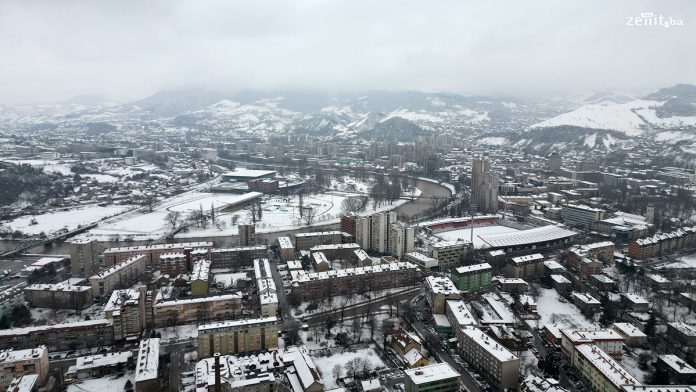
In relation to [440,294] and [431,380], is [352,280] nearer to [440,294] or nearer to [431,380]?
[440,294]

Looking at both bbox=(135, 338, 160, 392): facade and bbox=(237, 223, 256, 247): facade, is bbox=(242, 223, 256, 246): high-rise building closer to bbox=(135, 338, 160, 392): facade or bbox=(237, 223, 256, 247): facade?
bbox=(237, 223, 256, 247): facade

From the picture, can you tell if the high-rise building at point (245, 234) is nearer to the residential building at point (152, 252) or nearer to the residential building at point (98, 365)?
the residential building at point (152, 252)

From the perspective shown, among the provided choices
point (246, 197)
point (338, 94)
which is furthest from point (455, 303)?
point (338, 94)

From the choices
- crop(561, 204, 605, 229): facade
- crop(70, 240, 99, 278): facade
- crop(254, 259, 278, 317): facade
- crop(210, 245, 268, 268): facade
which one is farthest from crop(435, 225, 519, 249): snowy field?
crop(70, 240, 99, 278): facade

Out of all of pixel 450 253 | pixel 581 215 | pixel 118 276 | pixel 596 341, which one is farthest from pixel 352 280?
pixel 581 215

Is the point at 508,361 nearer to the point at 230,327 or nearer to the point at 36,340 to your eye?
the point at 230,327

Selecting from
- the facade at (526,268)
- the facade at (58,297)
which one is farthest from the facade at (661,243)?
the facade at (58,297)
